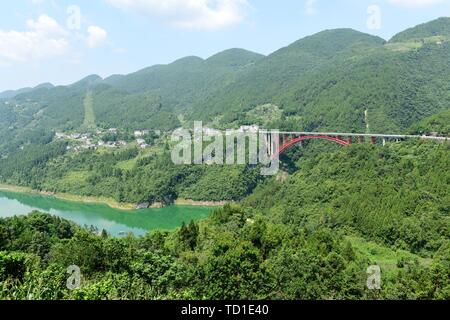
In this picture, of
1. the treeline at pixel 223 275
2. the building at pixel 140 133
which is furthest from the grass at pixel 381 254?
the building at pixel 140 133

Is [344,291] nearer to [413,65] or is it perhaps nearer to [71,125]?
[413,65]

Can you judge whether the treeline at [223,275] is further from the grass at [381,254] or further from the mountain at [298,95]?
the mountain at [298,95]

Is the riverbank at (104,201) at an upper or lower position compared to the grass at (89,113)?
lower

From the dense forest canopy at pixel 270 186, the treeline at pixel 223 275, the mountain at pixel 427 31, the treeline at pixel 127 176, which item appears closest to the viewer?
the treeline at pixel 223 275

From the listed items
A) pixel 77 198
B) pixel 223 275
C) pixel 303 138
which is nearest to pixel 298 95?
pixel 303 138

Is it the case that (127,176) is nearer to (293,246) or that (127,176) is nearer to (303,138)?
(303,138)

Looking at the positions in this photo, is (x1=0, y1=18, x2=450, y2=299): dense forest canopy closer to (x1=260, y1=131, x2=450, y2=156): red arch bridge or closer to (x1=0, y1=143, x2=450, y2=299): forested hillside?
(x1=0, y1=143, x2=450, y2=299): forested hillside

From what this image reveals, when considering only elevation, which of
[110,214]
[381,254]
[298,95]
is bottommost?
[110,214]

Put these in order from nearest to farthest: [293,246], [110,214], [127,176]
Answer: [293,246] → [110,214] → [127,176]

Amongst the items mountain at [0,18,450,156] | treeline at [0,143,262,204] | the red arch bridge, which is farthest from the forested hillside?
mountain at [0,18,450,156]
